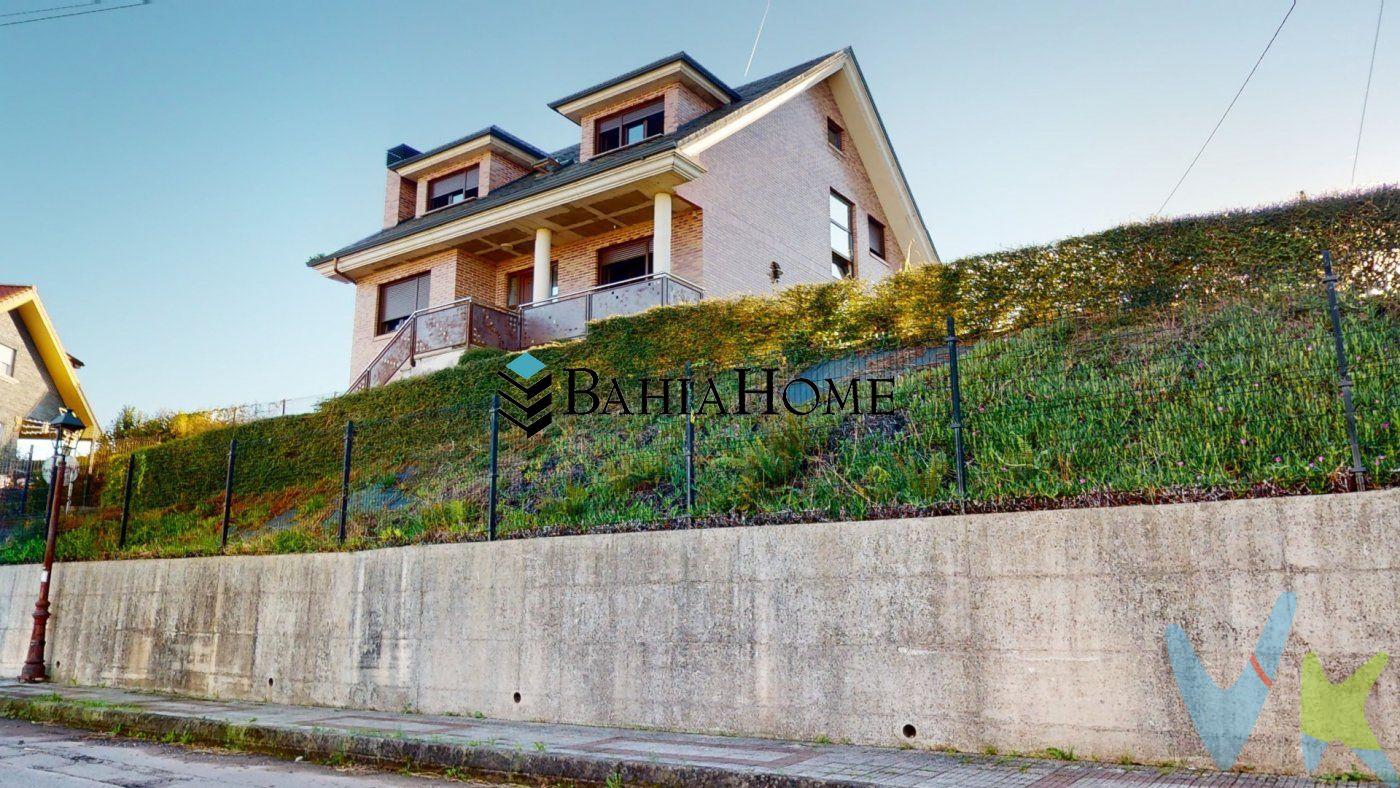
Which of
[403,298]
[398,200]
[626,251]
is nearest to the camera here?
[626,251]

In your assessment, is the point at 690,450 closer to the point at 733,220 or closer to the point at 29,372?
the point at 733,220

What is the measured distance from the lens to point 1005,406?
310 inches

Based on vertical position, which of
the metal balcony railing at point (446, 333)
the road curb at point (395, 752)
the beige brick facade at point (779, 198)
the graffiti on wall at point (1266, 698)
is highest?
the beige brick facade at point (779, 198)

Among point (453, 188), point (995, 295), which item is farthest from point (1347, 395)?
point (453, 188)

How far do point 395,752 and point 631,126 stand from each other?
53.5ft

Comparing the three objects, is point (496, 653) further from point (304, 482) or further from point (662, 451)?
point (304, 482)

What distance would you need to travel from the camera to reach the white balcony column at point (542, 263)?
18.9m

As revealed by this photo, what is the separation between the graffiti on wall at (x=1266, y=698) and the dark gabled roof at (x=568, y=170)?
13424 mm

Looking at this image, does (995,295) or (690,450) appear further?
(995,295)

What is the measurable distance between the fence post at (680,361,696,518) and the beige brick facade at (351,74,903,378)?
9.46m

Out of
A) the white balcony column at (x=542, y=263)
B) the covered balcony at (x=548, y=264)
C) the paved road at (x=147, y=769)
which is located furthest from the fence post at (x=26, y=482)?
the paved road at (x=147, y=769)

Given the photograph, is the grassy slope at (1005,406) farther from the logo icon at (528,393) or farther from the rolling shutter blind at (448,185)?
the rolling shutter blind at (448,185)

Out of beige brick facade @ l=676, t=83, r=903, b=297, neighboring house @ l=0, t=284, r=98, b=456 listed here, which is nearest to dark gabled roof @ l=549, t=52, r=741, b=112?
beige brick facade @ l=676, t=83, r=903, b=297

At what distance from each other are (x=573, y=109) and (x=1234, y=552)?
18.4 metres
